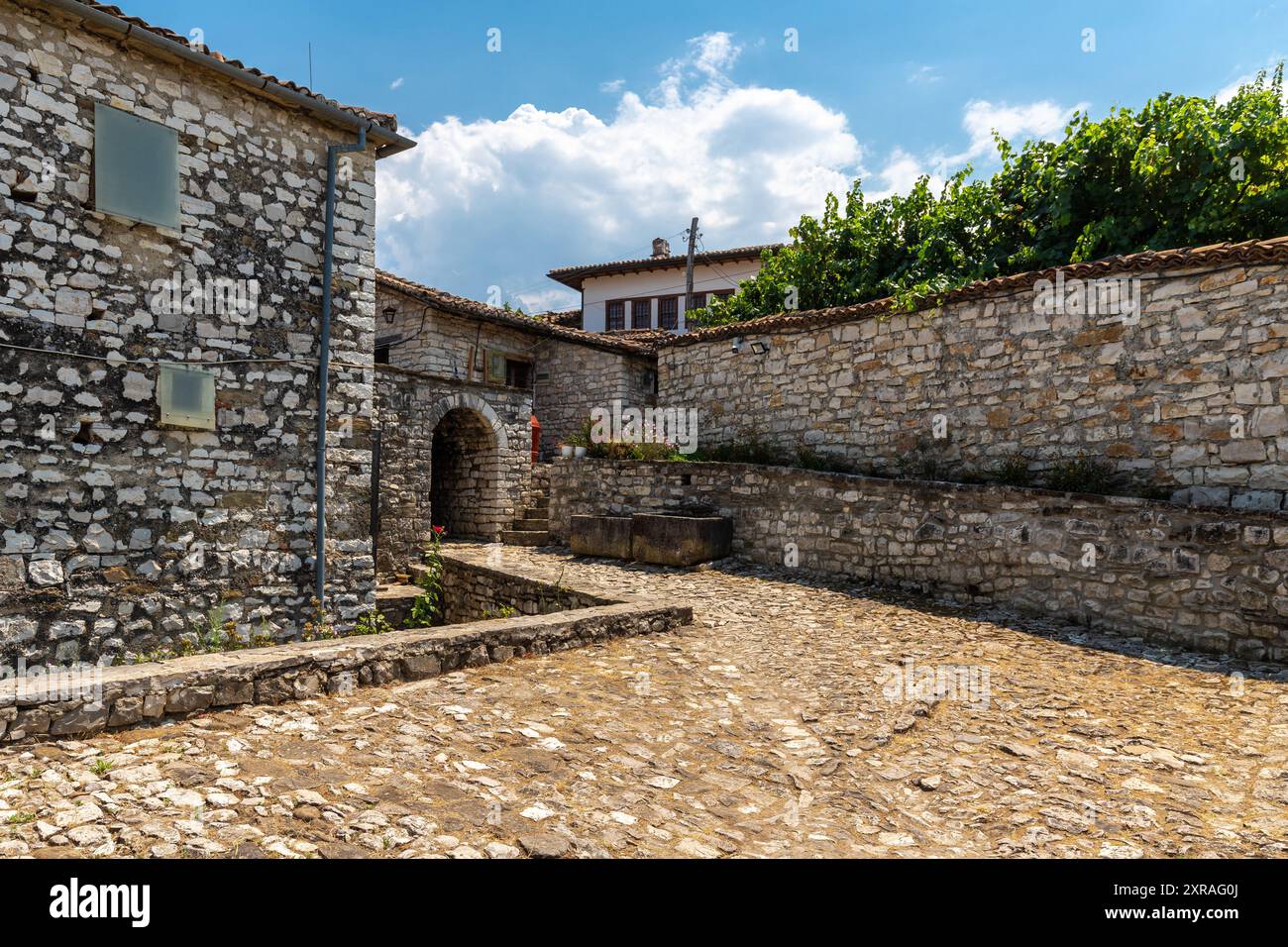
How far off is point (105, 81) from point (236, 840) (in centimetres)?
730

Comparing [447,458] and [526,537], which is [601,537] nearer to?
[526,537]

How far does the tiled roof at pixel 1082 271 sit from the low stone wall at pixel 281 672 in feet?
23.2

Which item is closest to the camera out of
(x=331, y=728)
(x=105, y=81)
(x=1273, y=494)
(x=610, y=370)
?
(x=331, y=728)

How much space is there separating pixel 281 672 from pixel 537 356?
50.3 ft

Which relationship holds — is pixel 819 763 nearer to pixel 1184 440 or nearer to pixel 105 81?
pixel 1184 440

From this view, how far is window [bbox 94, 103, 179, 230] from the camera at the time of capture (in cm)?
666

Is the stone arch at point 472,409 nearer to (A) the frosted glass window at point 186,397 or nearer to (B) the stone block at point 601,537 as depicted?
(B) the stone block at point 601,537

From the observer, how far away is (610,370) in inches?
704

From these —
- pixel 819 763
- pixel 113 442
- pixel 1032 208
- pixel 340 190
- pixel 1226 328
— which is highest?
pixel 1032 208

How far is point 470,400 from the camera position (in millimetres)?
13562

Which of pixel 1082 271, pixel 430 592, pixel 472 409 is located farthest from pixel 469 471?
pixel 1082 271

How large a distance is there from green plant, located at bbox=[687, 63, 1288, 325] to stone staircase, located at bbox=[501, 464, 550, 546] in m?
6.28

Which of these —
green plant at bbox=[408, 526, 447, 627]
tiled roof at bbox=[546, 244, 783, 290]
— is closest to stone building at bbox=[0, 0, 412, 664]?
green plant at bbox=[408, 526, 447, 627]
